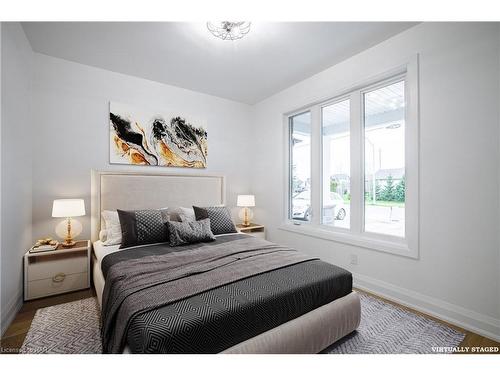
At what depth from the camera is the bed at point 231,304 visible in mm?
1127

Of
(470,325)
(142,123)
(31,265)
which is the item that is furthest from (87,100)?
(470,325)

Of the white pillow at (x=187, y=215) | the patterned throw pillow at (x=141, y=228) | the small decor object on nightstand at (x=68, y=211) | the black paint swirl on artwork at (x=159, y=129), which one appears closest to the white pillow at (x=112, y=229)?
the patterned throw pillow at (x=141, y=228)

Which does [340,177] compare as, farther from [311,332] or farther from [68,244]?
[68,244]

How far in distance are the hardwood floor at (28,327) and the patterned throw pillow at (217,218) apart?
1.45 m

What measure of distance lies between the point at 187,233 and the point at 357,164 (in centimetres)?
209

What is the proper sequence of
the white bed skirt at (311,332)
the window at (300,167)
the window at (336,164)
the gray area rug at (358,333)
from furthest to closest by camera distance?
1. the window at (300,167)
2. the window at (336,164)
3. the gray area rug at (358,333)
4. the white bed skirt at (311,332)

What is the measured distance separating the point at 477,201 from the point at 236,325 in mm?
2035

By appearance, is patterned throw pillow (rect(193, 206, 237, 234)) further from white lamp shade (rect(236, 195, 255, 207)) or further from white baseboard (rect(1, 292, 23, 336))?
white baseboard (rect(1, 292, 23, 336))

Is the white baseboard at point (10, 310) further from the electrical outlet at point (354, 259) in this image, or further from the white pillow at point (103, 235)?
the electrical outlet at point (354, 259)

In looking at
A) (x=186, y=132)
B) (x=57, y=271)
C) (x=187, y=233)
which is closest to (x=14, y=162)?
(x=57, y=271)

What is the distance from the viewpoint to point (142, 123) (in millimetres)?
3133

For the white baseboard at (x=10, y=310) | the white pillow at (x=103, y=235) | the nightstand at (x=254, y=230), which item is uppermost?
the white pillow at (x=103, y=235)

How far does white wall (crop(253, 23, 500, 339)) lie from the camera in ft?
5.71
